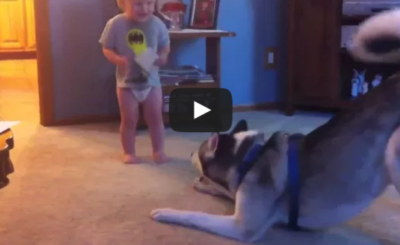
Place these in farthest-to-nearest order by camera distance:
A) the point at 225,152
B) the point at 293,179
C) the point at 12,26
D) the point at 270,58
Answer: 1. the point at 12,26
2. the point at 270,58
3. the point at 225,152
4. the point at 293,179

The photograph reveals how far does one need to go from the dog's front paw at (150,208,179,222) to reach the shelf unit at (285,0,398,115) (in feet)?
5.59

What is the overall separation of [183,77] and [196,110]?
190 millimetres

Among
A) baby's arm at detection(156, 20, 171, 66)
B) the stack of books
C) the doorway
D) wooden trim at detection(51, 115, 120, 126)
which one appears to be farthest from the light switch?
the doorway

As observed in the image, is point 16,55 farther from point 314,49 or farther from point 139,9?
point 139,9

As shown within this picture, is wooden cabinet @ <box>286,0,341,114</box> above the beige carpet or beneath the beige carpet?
above

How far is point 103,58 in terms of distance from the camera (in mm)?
2850

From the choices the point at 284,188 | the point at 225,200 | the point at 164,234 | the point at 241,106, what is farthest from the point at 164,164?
the point at 241,106

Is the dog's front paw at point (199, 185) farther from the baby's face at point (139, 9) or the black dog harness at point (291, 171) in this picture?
the baby's face at point (139, 9)

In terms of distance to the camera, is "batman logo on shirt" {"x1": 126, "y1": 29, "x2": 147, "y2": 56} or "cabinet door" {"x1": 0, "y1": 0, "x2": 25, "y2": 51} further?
"cabinet door" {"x1": 0, "y1": 0, "x2": 25, "y2": 51}

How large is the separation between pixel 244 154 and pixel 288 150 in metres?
0.13

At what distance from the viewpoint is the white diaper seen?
80.8 inches

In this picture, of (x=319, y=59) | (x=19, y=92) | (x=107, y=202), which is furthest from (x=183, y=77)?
(x=19, y=92)

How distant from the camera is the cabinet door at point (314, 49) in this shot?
9.50ft

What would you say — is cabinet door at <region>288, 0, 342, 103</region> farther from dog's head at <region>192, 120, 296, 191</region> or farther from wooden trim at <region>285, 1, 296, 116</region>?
dog's head at <region>192, 120, 296, 191</region>
